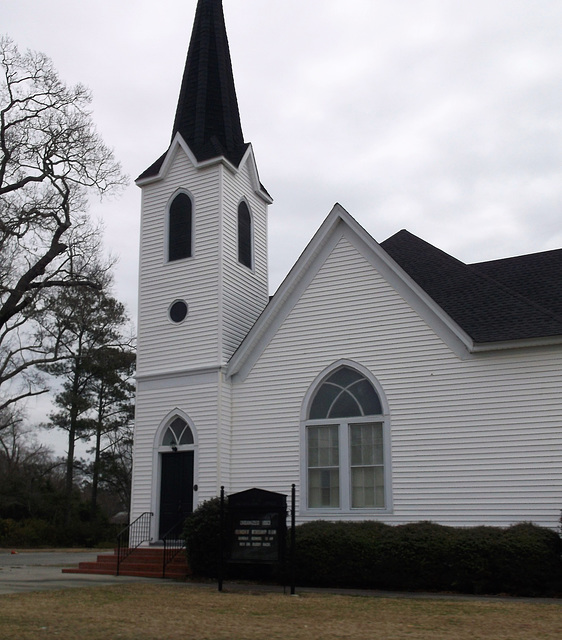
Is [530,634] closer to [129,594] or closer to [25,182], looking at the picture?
[129,594]

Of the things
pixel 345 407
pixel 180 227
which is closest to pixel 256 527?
pixel 345 407

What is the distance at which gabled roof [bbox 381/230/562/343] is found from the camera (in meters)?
15.1

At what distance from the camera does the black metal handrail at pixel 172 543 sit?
52.3 ft

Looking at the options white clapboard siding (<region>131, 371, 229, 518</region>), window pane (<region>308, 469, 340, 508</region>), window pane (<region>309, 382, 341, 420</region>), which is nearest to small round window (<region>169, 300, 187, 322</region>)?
white clapboard siding (<region>131, 371, 229, 518</region>)

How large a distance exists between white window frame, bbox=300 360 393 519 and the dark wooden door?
3.05 meters

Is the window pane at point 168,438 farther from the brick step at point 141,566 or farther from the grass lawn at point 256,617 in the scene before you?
the grass lawn at point 256,617

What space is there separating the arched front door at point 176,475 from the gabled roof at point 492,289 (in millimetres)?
6962

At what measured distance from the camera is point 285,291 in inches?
699

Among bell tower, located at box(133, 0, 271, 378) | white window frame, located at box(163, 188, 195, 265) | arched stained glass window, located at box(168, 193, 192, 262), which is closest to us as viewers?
bell tower, located at box(133, 0, 271, 378)

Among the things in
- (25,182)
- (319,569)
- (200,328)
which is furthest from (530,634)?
(25,182)

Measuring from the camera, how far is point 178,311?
63.8 feet

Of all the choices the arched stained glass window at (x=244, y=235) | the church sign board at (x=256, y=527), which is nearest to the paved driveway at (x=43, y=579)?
the church sign board at (x=256, y=527)

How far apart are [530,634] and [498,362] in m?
7.65

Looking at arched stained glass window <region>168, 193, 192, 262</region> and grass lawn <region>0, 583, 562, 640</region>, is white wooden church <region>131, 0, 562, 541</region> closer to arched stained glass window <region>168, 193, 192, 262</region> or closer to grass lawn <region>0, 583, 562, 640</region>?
arched stained glass window <region>168, 193, 192, 262</region>
